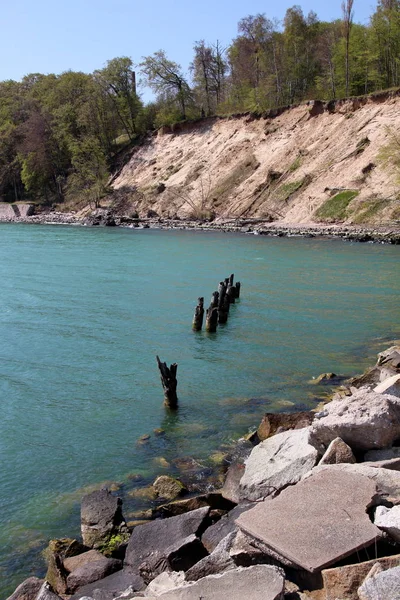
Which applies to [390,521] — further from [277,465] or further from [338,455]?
[277,465]

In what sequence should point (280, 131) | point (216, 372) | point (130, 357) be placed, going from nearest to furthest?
point (216, 372), point (130, 357), point (280, 131)

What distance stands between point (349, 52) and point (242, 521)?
6213cm

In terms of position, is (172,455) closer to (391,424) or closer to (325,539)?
(391,424)

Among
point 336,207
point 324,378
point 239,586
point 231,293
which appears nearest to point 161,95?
point 336,207

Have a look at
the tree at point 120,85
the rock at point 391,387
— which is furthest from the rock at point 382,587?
the tree at point 120,85

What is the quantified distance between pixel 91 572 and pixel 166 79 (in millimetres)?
74815

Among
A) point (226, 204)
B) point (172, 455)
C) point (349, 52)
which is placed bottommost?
point (172, 455)

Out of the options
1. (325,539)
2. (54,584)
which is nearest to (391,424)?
(325,539)

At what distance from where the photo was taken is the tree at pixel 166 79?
7406 cm

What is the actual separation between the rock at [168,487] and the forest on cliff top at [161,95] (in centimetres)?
5680

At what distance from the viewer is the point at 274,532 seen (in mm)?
5160

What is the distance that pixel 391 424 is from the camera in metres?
7.14

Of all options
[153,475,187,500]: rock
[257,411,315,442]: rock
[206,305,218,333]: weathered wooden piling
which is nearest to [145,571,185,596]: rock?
[153,475,187,500]: rock

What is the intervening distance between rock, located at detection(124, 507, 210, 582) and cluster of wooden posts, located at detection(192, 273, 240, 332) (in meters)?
11.0
